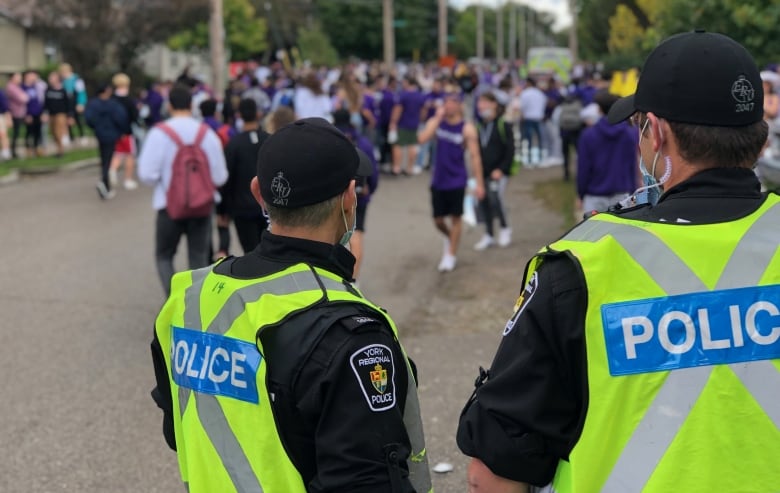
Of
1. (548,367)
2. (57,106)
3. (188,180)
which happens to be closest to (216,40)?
(57,106)

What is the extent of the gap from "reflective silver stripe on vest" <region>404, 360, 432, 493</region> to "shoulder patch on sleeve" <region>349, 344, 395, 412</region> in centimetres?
13

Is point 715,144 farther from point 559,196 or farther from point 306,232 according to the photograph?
point 559,196

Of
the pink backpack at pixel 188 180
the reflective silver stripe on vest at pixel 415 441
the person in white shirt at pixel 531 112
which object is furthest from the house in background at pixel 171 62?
the reflective silver stripe on vest at pixel 415 441

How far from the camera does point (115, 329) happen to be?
7.76 meters

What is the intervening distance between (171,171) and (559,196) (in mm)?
8916

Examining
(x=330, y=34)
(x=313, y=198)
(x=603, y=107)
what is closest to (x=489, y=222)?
(x=603, y=107)

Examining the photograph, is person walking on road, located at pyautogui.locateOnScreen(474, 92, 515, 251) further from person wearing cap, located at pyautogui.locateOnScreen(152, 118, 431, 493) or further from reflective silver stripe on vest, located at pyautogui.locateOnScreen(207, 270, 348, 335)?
reflective silver stripe on vest, located at pyautogui.locateOnScreen(207, 270, 348, 335)

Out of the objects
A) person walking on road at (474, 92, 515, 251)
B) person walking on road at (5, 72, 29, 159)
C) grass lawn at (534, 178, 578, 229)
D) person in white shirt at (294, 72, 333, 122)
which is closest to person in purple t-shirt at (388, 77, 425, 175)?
person in white shirt at (294, 72, 333, 122)

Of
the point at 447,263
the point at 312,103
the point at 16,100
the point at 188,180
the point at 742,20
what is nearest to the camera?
the point at 188,180

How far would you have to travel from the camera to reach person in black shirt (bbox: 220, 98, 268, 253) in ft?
25.4

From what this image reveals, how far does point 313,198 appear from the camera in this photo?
2369 mm

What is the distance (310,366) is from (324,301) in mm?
158

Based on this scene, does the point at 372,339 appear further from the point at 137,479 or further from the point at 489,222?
the point at 489,222

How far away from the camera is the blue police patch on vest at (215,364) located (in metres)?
2.23
